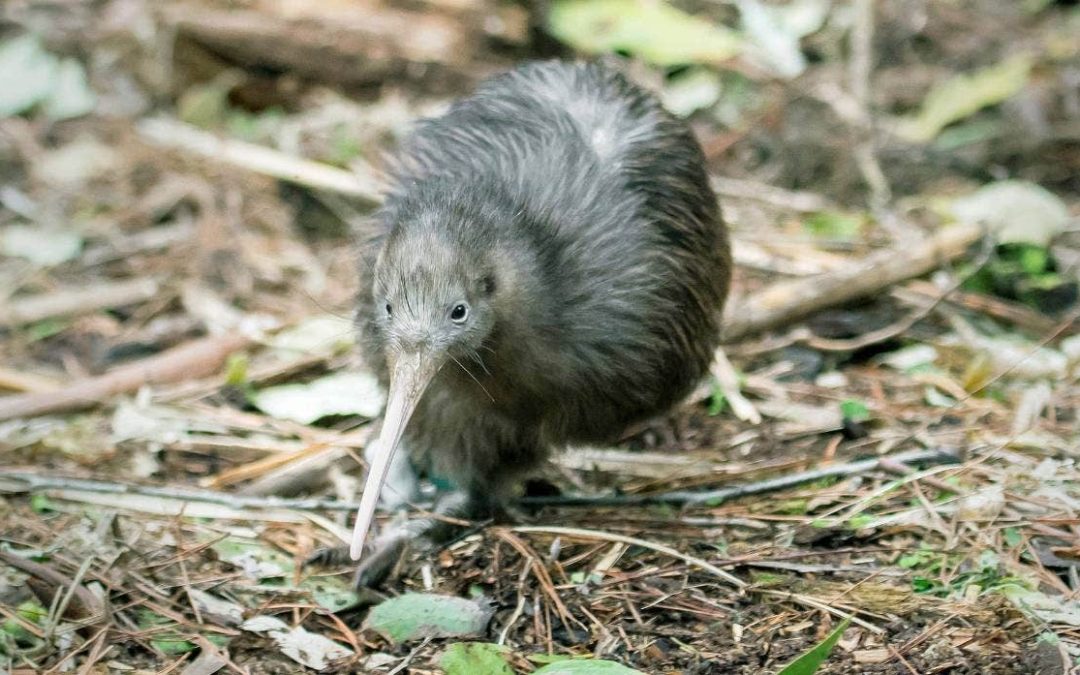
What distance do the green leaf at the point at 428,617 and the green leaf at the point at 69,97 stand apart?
4793mm

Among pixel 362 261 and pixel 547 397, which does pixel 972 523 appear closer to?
pixel 547 397

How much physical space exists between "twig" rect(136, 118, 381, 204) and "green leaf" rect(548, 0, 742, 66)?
147cm

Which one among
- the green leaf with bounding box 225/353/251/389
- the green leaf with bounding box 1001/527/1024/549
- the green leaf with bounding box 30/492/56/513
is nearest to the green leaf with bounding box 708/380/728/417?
the green leaf with bounding box 1001/527/1024/549

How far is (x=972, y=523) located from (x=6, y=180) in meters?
5.19

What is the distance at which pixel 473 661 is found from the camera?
322 cm

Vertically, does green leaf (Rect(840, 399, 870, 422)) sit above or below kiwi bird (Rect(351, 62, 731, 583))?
below

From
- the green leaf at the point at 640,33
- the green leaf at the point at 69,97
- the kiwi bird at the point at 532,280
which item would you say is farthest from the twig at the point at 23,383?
the green leaf at the point at 640,33

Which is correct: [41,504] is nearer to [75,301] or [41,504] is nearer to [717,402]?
[75,301]

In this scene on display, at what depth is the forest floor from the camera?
345 cm

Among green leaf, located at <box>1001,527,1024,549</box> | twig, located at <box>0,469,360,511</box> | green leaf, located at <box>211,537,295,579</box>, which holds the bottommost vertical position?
green leaf, located at <box>211,537,295,579</box>

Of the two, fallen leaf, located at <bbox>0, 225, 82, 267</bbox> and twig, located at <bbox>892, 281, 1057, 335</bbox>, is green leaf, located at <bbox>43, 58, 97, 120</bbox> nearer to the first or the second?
fallen leaf, located at <bbox>0, 225, 82, 267</bbox>

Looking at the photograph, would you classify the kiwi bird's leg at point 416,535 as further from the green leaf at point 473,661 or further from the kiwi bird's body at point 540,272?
the green leaf at point 473,661

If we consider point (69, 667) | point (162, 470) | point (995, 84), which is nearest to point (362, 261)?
point (162, 470)

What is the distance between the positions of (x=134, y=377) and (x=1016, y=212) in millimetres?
3593
